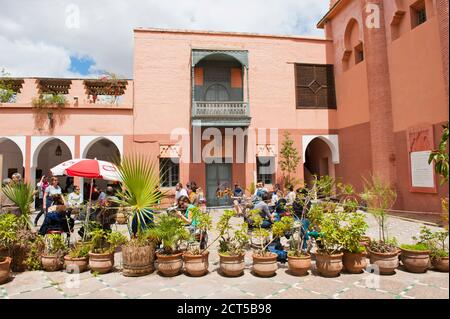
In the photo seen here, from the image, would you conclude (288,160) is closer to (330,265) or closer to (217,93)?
(217,93)

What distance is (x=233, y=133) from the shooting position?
15008mm

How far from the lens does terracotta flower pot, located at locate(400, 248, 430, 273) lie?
507cm

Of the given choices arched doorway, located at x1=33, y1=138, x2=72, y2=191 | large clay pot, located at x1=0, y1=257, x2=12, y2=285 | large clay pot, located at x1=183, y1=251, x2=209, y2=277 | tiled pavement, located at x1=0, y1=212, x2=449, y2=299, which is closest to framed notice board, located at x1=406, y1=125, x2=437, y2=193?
tiled pavement, located at x1=0, y1=212, x2=449, y2=299

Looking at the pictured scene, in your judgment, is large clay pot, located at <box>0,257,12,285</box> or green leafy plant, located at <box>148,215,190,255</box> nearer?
large clay pot, located at <box>0,257,12,285</box>

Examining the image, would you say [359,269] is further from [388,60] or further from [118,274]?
[388,60]

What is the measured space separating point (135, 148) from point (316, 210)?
1086cm

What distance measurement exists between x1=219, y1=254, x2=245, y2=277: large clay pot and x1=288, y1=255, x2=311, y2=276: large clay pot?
91cm

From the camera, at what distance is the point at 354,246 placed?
5.16 meters

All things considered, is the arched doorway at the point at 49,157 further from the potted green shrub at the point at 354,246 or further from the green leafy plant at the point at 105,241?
the potted green shrub at the point at 354,246

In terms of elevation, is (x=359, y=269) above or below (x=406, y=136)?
below

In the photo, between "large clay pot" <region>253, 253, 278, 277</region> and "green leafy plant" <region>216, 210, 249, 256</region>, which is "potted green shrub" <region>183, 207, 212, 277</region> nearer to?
"green leafy plant" <region>216, 210, 249, 256</region>

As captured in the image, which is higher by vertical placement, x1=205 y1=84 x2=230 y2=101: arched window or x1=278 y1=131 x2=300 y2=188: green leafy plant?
x1=205 y1=84 x2=230 y2=101: arched window
